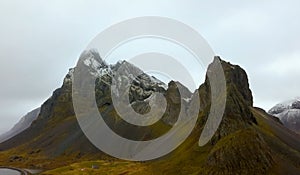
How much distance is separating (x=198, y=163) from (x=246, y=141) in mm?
25249

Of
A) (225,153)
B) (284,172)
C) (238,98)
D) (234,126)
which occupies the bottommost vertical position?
(284,172)

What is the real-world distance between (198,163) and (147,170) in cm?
2896

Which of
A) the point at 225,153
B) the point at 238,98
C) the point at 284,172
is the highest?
the point at 238,98

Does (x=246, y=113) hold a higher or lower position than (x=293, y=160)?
higher

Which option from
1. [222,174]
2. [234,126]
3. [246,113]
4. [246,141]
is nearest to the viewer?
[222,174]

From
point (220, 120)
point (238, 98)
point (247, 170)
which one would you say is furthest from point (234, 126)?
point (247, 170)

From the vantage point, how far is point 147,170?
18488 cm

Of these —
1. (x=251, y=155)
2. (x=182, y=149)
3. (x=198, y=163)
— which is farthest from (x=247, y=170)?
(x=182, y=149)

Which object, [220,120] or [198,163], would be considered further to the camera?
[220,120]

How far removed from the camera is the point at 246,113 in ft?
628

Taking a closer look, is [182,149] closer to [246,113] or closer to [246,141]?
[246,113]

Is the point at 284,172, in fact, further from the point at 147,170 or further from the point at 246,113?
the point at 147,170

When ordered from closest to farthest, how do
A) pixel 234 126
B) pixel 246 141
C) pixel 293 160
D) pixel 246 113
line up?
pixel 246 141, pixel 293 160, pixel 234 126, pixel 246 113

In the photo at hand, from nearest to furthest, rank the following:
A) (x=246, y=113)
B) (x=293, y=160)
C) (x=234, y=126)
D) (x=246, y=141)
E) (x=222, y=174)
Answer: (x=222, y=174) → (x=246, y=141) → (x=293, y=160) → (x=234, y=126) → (x=246, y=113)
